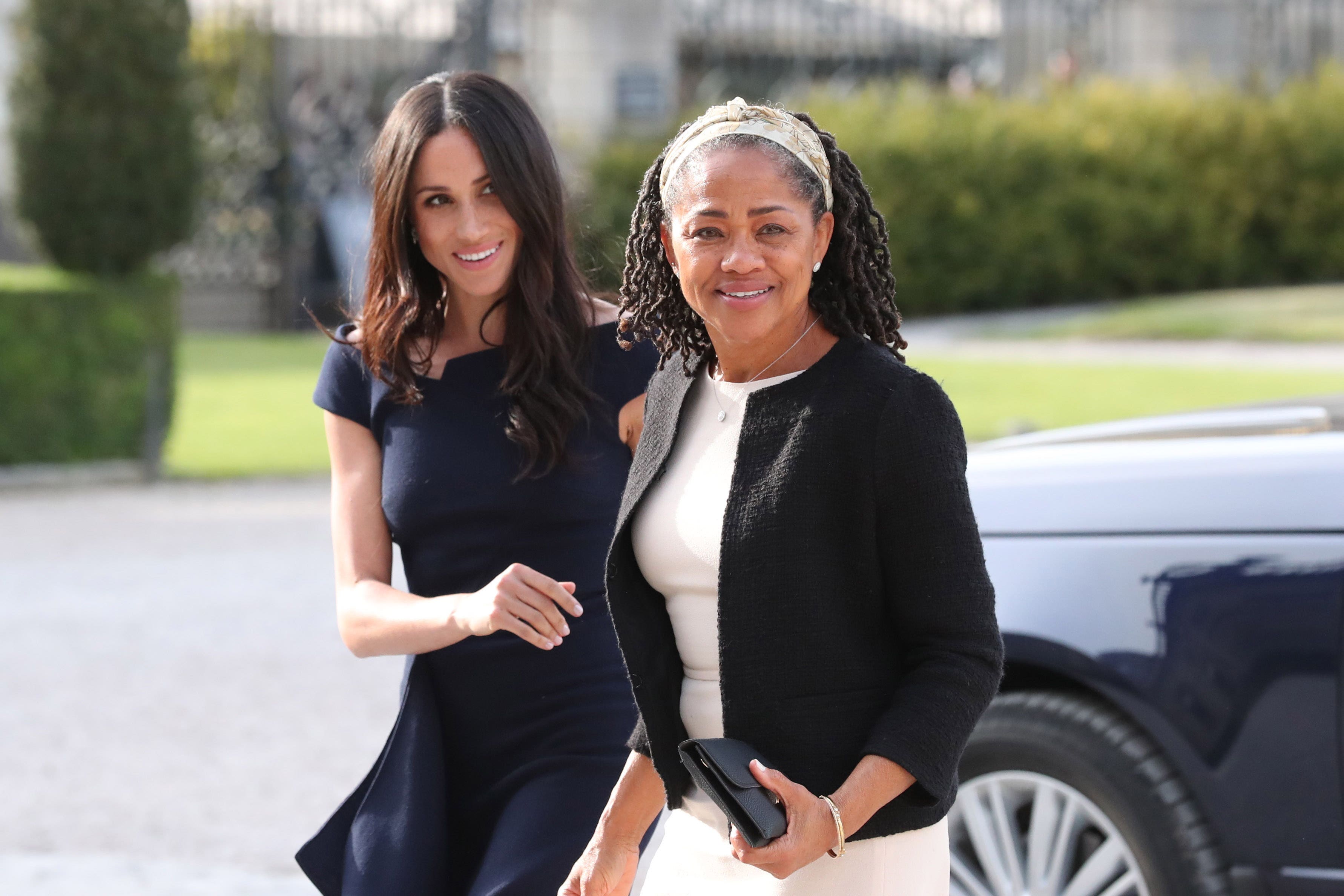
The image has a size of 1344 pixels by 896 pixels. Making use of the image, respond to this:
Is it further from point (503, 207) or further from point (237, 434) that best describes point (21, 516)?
point (503, 207)

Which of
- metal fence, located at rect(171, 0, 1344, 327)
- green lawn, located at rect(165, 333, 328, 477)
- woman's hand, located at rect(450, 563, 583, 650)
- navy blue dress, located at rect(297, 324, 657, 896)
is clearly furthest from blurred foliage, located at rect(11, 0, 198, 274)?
woman's hand, located at rect(450, 563, 583, 650)

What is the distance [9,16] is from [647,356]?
11106 millimetres

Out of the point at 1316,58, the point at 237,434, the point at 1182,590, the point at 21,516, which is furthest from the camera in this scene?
the point at 1316,58

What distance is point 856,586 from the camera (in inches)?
78.8

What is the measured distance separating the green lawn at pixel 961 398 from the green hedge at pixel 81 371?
375mm

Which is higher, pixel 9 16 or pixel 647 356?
pixel 9 16

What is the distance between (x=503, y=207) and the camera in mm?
2957

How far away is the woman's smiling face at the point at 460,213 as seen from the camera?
2.93 metres

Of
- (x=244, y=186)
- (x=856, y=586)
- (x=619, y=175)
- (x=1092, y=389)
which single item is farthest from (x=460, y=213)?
(x=244, y=186)

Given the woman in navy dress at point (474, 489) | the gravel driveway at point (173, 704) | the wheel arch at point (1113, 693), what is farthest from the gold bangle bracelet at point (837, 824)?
the gravel driveway at point (173, 704)

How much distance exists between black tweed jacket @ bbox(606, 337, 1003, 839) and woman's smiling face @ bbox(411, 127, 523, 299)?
39.1 inches

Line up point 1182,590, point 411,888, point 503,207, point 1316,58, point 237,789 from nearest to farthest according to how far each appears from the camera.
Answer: point 411,888
point 503,207
point 1182,590
point 237,789
point 1316,58

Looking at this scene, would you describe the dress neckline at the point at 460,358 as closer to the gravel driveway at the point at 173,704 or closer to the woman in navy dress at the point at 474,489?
the woman in navy dress at the point at 474,489

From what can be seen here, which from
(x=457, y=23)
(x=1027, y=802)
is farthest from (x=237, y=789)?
(x=457, y=23)
